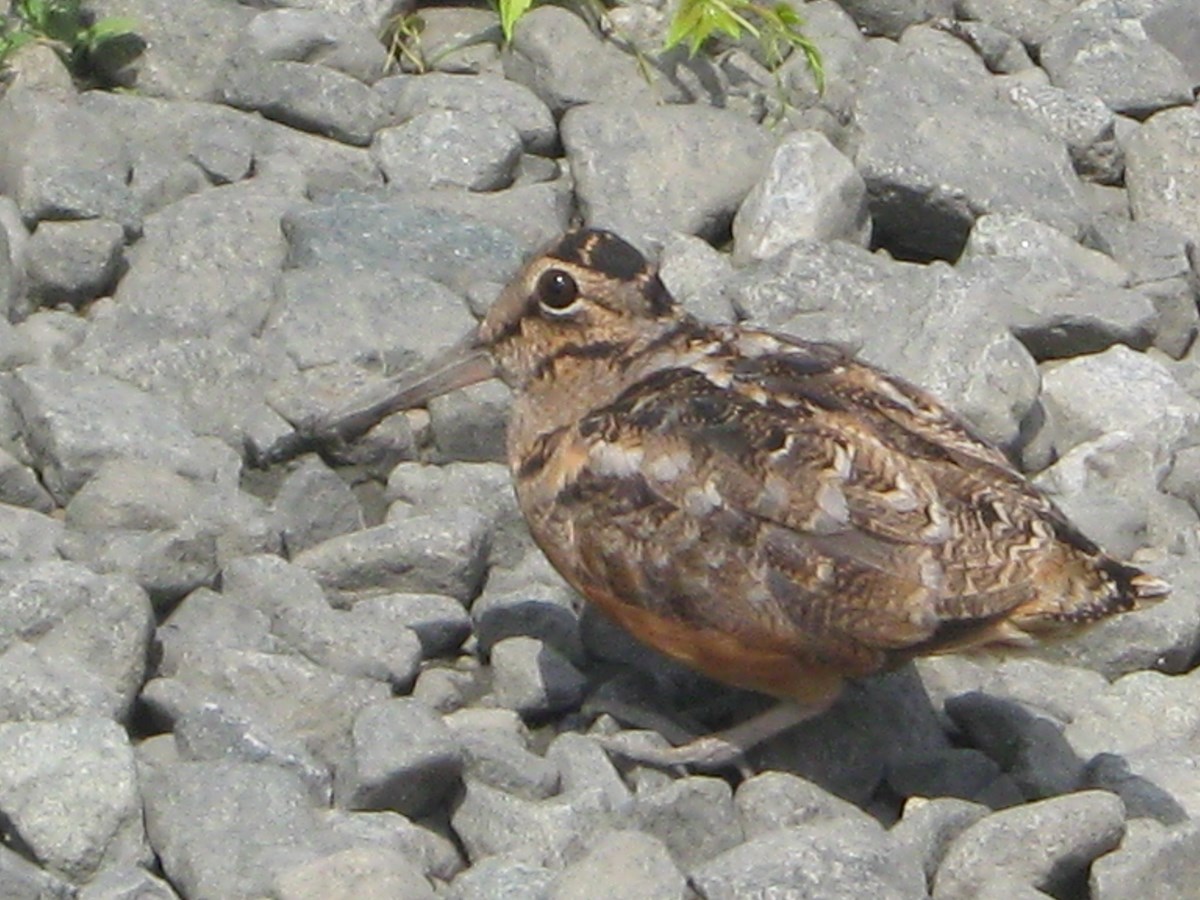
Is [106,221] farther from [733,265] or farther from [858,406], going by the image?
[858,406]

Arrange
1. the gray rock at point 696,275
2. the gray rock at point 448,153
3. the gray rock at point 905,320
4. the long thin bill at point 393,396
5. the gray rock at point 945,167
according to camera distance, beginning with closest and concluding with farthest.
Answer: the long thin bill at point 393,396
the gray rock at point 905,320
the gray rock at point 696,275
the gray rock at point 448,153
the gray rock at point 945,167

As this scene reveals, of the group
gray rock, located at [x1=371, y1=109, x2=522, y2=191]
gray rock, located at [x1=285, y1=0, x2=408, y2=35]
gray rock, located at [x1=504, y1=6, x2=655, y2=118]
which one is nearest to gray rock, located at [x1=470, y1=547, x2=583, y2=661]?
gray rock, located at [x1=371, y1=109, x2=522, y2=191]

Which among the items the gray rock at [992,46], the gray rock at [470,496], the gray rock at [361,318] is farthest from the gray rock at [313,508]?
the gray rock at [992,46]

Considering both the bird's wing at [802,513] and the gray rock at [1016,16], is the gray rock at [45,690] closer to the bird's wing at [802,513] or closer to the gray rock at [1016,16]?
the bird's wing at [802,513]

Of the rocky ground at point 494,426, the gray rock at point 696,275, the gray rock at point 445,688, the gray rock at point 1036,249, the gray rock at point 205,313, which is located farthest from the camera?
the gray rock at point 1036,249

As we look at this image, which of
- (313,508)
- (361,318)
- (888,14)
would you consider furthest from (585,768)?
(888,14)

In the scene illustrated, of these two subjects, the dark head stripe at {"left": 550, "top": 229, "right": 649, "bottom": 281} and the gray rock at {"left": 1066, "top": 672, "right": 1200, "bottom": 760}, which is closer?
the gray rock at {"left": 1066, "top": 672, "right": 1200, "bottom": 760}

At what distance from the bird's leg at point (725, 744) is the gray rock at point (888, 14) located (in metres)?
4.21

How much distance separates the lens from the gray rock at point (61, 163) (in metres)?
8.62

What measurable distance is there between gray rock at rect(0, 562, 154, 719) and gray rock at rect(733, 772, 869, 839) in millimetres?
1485

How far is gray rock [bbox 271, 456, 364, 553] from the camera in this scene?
25.2ft

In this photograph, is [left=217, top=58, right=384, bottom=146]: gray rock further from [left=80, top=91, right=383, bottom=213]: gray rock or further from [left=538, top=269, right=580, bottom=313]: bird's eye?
[left=538, top=269, right=580, bottom=313]: bird's eye

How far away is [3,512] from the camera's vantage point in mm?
7418

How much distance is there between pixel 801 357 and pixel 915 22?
368 cm
